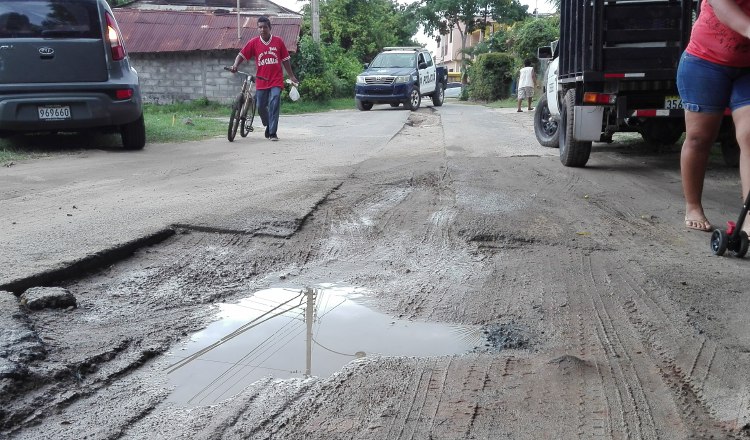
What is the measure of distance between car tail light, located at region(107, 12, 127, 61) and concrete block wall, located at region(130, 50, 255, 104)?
17733 mm

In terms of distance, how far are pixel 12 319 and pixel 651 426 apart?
2434mm

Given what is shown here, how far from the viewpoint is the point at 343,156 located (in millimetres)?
8734

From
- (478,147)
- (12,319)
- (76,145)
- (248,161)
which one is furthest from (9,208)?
(478,147)

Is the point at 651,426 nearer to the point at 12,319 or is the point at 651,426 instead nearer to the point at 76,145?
the point at 12,319

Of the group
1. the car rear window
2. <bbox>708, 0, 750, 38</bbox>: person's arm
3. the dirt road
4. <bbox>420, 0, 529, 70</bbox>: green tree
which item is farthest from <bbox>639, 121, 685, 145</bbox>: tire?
<bbox>420, 0, 529, 70</bbox>: green tree

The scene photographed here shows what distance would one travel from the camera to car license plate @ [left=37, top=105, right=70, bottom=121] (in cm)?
836

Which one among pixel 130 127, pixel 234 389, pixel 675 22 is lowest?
pixel 234 389

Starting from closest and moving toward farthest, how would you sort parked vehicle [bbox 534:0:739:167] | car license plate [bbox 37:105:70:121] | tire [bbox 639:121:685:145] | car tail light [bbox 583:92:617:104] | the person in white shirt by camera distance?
parked vehicle [bbox 534:0:739:167] < car tail light [bbox 583:92:617:104] < tire [bbox 639:121:685:145] < car license plate [bbox 37:105:70:121] < the person in white shirt

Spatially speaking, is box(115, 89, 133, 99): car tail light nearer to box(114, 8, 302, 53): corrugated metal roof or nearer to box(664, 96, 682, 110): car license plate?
box(664, 96, 682, 110): car license plate

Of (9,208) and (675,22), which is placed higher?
(675,22)

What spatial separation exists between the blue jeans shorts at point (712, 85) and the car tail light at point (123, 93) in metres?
6.59

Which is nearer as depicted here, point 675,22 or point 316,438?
point 316,438

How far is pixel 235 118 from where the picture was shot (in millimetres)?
10719

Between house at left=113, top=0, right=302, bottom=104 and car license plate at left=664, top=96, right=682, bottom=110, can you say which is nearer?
car license plate at left=664, top=96, right=682, bottom=110
